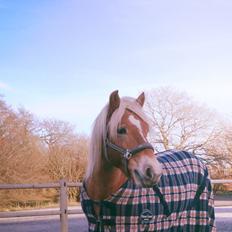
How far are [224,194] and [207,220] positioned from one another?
1603 cm

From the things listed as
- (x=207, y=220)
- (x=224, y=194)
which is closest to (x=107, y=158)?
(x=207, y=220)

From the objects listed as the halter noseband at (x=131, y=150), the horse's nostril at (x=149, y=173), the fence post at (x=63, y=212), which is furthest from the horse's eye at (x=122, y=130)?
the fence post at (x=63, y=212)

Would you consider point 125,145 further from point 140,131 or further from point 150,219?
Answer: point 150,219

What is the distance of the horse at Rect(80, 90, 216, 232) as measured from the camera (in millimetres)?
2709

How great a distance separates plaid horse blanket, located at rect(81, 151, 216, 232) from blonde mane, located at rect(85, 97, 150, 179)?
0.25 m

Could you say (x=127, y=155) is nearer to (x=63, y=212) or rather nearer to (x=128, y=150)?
(x=128, y=150)

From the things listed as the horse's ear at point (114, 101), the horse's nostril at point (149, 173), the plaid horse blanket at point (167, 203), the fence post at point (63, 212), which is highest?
the horse's ear at point (114, 101)

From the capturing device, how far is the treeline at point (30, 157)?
58.1ft

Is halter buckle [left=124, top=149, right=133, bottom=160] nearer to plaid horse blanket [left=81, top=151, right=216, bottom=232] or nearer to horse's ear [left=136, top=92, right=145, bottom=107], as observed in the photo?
plaid horse blanket [left=81, top=151, right=216, bottom=232]

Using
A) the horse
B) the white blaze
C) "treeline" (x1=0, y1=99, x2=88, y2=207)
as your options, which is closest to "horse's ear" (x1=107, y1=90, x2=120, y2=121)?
the horse

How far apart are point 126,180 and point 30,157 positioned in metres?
16.7

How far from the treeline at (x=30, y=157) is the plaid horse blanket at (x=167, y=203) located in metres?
13.1

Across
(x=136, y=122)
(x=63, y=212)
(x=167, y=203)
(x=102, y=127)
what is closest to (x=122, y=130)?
(x=136, y=122)

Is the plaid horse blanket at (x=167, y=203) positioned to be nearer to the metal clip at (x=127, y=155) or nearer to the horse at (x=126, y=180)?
the horse at (x=126, y=180)
